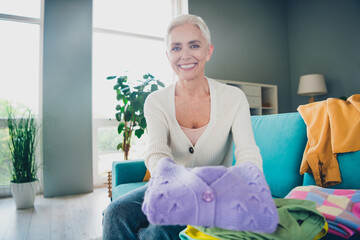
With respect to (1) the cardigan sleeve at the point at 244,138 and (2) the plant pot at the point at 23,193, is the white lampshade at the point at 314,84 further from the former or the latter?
(2) the plant pot at the point at 23,193

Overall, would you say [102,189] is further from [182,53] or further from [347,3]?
[347,3]

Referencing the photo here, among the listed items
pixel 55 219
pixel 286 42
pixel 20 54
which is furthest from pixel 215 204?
pixel 286 42

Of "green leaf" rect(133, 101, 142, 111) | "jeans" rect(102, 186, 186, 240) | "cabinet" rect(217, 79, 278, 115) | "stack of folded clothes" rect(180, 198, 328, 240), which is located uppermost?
"cabinet" rect(217, 79, 278, 115)

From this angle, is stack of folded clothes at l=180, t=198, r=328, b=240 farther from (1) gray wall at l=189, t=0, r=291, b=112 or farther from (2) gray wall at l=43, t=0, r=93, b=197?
(1) gray wall at l=189, t=0, r=291, b=112

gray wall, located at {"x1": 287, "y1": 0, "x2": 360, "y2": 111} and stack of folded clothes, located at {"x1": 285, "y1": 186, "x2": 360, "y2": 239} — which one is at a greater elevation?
gray wall, located at {"x1": 287, "y1": 0, "x2": 360, "y2": 111}

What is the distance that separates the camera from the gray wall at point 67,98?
9.48ft

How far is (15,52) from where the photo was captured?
3.04 m

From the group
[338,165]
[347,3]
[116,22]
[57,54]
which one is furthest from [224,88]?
[347,3]

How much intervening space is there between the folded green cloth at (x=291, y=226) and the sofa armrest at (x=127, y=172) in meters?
1.28

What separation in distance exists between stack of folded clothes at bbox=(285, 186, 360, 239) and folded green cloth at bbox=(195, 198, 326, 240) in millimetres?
197

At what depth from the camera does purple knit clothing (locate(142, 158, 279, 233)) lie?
0.49 metres

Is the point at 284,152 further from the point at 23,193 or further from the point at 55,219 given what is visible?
the point at 23,193

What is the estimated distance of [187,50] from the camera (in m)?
0.98

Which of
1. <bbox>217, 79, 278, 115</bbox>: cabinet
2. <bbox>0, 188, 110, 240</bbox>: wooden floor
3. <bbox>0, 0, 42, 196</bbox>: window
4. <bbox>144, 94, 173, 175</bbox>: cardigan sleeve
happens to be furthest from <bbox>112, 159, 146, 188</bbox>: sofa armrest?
<bbox>217, 79, 278, 115</bbox>: cabinet
